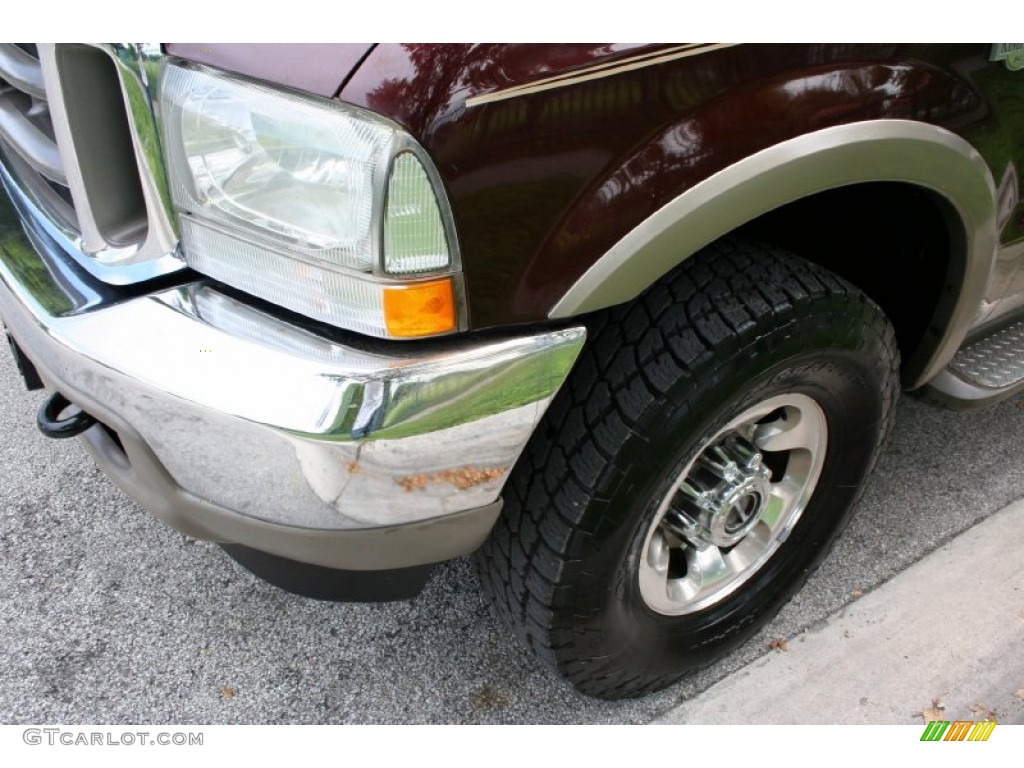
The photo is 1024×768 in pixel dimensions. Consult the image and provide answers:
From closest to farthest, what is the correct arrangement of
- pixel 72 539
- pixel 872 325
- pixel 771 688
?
pixel 872 325
pixel 771 688
pixel 72 539

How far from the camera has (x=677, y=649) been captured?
202 cm

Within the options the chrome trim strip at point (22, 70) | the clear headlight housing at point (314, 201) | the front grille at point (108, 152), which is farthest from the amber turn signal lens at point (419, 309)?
the chrome trim strip at point (22, 70)

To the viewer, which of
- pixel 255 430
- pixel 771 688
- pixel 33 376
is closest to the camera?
pixel 255 430

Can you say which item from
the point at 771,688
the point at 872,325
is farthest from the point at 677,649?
the point at 872,325

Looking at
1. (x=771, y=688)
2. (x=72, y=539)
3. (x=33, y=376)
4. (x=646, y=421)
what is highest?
(x=646, y=421)

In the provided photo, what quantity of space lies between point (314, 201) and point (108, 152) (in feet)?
1.43

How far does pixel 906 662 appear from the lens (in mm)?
2170

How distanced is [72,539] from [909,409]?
2633 millimetres

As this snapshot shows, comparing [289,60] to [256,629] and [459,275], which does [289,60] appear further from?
[256,629]

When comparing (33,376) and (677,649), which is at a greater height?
(33,376)

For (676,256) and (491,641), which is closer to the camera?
→ (676,256)

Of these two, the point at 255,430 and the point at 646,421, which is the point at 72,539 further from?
the point at 646,421

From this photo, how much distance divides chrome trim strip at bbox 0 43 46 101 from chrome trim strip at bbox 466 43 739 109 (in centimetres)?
94
